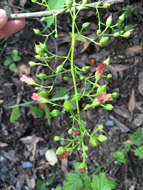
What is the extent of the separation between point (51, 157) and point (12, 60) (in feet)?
5.10

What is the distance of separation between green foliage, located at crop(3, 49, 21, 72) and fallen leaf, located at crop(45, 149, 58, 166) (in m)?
1.35

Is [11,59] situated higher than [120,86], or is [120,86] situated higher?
[11,59]

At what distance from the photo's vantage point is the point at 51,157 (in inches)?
116

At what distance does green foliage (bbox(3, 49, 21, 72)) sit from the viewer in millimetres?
2941

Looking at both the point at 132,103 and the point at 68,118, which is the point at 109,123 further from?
the point at 68,118

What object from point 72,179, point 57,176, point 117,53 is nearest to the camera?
point 72,179

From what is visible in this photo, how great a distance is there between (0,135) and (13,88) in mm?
743

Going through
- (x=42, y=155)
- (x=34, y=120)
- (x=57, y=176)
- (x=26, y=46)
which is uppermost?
(x=26, y=46)

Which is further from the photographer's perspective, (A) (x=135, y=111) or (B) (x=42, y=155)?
(B) (x=42, y=155)

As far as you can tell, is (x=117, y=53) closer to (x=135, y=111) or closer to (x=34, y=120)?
(x=135, y=111)

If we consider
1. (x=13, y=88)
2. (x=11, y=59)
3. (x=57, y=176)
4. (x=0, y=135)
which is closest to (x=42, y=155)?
(x=57, y=176)

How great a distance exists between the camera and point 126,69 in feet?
9.10

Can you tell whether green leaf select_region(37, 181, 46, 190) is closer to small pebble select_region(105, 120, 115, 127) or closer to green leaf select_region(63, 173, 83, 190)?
green leaf select_region(63, 173, 83, 190)

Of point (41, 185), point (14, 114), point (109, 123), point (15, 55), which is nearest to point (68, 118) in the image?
point (109, 123)
